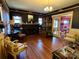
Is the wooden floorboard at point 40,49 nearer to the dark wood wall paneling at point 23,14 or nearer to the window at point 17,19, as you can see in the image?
the window at point 17,19

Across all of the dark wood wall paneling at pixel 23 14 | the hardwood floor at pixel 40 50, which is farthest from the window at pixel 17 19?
the hardwood floor at pixel 40 50

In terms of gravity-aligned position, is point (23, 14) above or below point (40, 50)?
above

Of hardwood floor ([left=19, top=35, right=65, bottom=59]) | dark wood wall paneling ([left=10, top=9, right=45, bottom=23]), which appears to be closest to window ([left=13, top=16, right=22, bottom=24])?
dark wood wall paneling ([left=10, top=9, right=45, bottom=23])

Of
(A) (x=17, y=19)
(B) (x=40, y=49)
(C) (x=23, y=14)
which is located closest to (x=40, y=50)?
(B) (x=40, y=49)

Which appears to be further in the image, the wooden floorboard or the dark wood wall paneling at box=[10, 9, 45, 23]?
the dark wood wall paneling at box=[10, 9, 45, 23]

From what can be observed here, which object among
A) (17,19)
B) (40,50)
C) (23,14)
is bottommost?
(40,50)

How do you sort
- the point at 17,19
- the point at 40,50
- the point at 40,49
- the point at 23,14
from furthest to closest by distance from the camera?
the point at 23,14 < the point at 17,19 < the point at 40,49 < the point at 40,50

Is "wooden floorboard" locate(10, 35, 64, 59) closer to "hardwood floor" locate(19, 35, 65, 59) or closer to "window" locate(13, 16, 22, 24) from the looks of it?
"hardwood floor" locate(19, 35, 65, 59)

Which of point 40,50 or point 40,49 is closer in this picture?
point 40,50

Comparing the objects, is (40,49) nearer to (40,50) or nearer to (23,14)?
(40,50)

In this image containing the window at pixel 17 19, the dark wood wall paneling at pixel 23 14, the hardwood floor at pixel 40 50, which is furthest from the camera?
the window at pixel 17 19

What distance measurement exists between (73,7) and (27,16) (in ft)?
14.6

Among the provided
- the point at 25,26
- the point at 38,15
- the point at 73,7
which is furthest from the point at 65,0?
the point at 38,15

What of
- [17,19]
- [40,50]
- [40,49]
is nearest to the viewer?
[40,50]
